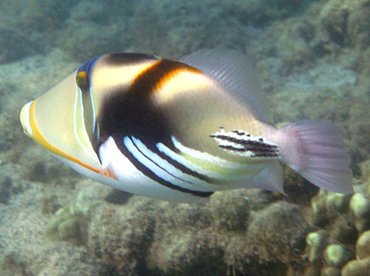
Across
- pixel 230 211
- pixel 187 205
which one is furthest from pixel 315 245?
pixel 187 205

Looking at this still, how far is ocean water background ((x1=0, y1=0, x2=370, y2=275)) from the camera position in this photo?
254 cm

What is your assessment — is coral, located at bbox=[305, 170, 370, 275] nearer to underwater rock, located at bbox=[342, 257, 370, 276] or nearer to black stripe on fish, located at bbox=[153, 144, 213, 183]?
underwater rock, located at bbox=[342, 257, 370, 276]

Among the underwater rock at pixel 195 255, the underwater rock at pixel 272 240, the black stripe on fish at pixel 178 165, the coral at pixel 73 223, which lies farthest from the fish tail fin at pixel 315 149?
the coral at pixel 73 223

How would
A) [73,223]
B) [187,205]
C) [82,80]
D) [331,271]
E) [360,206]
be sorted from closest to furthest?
[82,80] < [331,271] < [360,206] < [187,205] < [73,223]

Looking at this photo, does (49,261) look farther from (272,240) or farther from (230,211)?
(272,240)

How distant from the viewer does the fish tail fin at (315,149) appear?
874mm

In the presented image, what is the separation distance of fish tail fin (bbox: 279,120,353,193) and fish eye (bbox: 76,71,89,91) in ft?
1.71

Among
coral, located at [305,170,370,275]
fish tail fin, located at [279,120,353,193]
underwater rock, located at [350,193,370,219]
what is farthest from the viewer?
underwater rock, located at [350,193,370,219]

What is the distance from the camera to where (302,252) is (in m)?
2.48

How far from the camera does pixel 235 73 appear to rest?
3.25 ft

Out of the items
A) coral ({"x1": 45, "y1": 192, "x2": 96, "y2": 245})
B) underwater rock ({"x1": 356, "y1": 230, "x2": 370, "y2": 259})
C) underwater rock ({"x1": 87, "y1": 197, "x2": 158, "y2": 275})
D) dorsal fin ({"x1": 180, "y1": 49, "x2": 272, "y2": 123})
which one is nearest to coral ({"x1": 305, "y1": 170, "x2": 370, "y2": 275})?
underwater rock ({"x1": 356, "y1": 230, "x2": 370, "y2": 259})

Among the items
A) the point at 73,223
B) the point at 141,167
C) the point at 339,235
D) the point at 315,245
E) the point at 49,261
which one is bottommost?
the point at 73,223

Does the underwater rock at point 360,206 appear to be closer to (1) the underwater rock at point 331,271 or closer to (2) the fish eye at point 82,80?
(1) the underwater rock at point 331,271

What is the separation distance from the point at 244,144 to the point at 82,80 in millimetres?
461
